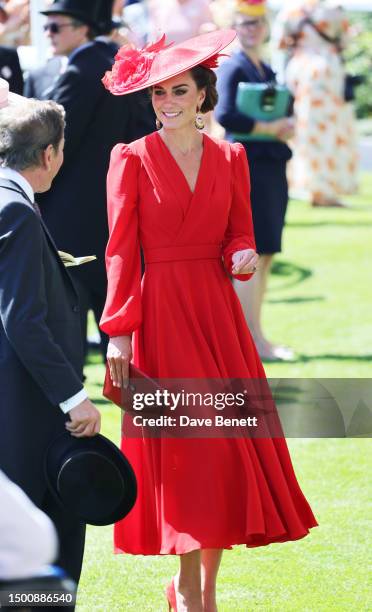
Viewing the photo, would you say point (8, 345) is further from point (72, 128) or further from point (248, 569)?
point (72, 128)

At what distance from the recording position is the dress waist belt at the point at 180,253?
4.33 meters

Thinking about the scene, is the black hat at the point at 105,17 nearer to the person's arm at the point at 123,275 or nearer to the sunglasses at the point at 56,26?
the sunglasses at the point at 56,26

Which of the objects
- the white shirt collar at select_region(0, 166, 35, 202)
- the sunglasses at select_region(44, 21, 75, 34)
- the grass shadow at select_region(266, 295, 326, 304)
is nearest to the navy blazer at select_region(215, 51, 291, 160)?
the sunglasses at select_region(44, 21, 75, 34)

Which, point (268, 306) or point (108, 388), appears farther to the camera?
point (268, 306)

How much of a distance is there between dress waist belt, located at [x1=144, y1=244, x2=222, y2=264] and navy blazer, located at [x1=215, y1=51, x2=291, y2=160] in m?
3.91

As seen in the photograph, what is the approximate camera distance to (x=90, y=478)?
371cm

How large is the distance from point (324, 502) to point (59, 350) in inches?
93.7

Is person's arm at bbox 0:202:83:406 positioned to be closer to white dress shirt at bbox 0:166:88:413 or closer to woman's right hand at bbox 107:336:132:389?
white dress shirt at bbox 0:166:88:413

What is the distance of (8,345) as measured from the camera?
371 cm

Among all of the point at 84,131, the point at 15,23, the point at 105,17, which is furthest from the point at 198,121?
the point at 15,23

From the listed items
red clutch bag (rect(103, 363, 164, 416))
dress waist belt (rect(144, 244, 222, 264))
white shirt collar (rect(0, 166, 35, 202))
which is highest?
white shirt collar (rect(0, 166, 35, 202))

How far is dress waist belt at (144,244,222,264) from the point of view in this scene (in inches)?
170

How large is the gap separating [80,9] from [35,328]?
12.2ft

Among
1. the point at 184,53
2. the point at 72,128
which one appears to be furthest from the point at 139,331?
the point at 72,128
